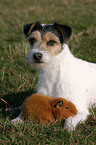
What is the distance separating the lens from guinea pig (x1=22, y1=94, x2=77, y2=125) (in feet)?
12.8

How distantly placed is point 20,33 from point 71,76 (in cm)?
652

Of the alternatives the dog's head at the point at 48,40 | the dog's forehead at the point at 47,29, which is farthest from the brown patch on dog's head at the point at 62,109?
the dog's forehead at the point at 47,29

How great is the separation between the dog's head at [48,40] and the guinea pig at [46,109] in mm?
803

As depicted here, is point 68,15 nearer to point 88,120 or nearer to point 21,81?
point 21,81

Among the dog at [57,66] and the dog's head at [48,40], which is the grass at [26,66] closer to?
the dog at [57,66]

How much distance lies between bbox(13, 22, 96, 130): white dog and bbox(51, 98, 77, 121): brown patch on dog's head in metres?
0.21

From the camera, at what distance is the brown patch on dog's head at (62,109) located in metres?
3.96

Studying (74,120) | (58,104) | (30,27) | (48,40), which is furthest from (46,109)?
(30,27)

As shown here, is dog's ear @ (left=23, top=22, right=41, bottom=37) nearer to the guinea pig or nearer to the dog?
the dog

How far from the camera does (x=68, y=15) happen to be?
13.1 m

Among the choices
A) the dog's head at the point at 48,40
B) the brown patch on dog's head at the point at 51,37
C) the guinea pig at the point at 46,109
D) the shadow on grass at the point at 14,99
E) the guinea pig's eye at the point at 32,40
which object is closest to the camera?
the guinea pig at the point at 46,109

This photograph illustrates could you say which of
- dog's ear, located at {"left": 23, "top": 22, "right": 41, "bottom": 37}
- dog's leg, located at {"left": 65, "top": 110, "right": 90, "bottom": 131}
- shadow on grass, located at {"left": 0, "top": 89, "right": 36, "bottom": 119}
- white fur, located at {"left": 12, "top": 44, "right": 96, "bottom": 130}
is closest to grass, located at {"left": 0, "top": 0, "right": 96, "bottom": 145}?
shadow on grass, located at {"left": 0, "top": 89, "right": 36, "bottom": 119}

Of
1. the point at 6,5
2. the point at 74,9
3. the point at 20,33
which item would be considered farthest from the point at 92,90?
the point at 6,5

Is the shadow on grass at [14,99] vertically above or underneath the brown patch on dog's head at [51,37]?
underneath
